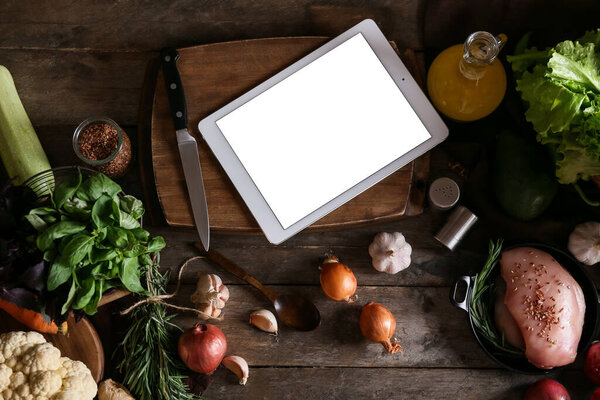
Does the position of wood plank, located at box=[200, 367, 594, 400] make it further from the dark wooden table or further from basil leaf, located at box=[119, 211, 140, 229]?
basil leaf, located at box=[119, 211, 140, 229]

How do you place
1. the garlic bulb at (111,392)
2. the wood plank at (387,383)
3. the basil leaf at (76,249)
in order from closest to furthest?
the basil leaf at (76,249) → the garlic bulb at (111,392) → the wood plank at (387,383)

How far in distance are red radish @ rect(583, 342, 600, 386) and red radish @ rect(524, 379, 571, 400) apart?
62 millimetres

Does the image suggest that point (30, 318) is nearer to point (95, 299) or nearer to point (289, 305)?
point (95, 299)

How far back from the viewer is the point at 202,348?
982mm

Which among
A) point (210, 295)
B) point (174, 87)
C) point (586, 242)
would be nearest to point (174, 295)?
point (210, 295)

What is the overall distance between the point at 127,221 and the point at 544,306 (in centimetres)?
79

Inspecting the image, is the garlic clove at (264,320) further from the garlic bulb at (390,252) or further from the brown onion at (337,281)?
the garlic bulb at (390,252)

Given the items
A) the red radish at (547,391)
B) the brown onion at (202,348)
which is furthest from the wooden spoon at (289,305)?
the red radish at (547,391)

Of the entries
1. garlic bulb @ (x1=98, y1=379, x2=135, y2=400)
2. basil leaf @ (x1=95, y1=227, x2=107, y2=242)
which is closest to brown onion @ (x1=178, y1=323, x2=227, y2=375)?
garlic bulb @ (x1=98, y1=379, x2=135, y2=400)

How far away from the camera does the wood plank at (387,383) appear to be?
3.45 feet

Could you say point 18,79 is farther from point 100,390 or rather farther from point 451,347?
point 451,347

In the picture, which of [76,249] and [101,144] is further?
[101,144]

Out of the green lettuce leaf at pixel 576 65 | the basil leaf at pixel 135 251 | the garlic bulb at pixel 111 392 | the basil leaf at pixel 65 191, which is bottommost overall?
the garlic bulb at pixel 111 392

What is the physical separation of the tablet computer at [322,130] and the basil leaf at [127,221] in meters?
0.24
